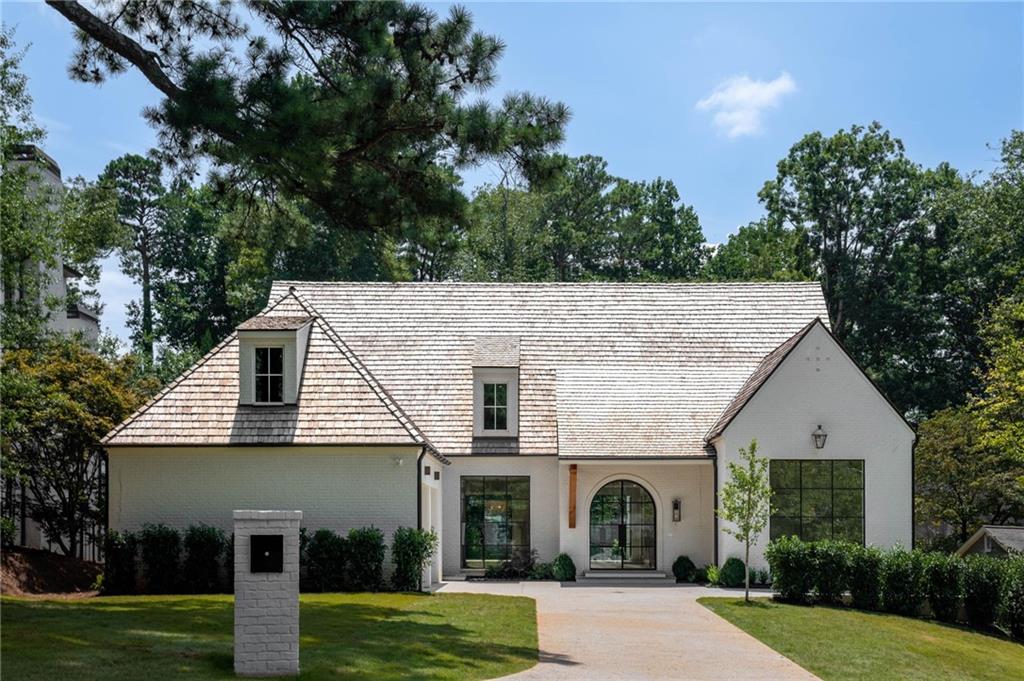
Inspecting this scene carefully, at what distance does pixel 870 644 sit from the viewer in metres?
17.8

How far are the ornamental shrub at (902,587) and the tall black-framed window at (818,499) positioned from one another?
4.16m

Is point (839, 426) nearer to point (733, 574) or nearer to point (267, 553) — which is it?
point (733, 574)

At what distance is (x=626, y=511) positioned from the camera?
28.3 metres

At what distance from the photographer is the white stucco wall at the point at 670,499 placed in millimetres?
27797

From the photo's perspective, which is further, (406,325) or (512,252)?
(512,252)

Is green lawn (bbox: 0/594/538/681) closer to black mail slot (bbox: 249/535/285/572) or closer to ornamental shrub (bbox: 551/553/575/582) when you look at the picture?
black mail slot (bbox: 249/535/285/572)

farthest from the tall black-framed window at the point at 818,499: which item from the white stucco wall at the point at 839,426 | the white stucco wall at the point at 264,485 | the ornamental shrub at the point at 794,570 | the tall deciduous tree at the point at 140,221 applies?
the tall deciduous tree at the point at 140,221

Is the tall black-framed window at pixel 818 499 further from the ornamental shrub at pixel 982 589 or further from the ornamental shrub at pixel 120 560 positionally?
the ornamental shrub at pixel 120 560

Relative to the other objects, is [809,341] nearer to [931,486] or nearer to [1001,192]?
[931,486]

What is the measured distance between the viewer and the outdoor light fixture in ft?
87.1

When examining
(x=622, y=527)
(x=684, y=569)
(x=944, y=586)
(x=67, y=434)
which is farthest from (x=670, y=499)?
(x=67, y=434)

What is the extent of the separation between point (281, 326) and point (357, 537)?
485 cm

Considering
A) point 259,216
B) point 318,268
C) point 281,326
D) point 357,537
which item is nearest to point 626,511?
point 357,537

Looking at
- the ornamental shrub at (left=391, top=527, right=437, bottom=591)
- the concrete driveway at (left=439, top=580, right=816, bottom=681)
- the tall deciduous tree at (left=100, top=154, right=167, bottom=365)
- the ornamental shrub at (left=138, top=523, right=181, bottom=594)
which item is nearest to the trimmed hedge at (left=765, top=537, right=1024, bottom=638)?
the concrete driveway at (left=439, top=580, right=816, bottom=681)
